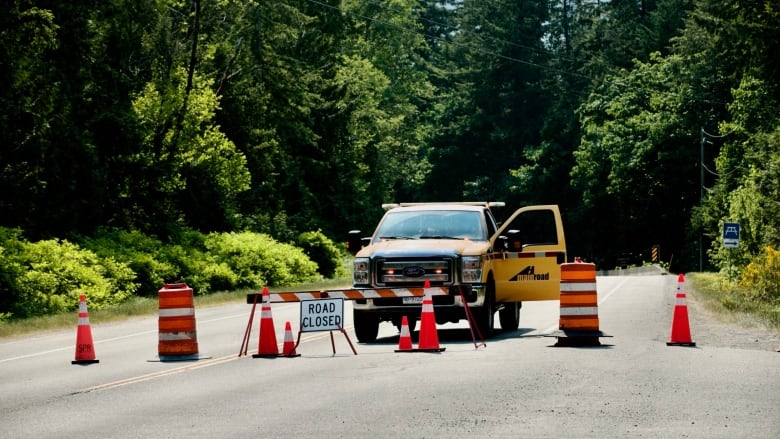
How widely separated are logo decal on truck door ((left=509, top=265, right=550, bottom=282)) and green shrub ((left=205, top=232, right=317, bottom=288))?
26177 mm

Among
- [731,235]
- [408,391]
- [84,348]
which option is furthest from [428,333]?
[731,235]

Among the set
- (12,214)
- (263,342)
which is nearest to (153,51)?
(12,214)

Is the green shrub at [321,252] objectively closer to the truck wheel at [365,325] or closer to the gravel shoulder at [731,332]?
the gravel shoulder at [731,332]

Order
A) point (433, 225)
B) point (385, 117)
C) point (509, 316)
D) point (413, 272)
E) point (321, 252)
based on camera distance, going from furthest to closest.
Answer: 1. point (385, 117)
2. point (321, 252)
3. point (509, 316)
4. point (433, 225)
5. point (413, 272)

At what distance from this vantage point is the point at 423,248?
846 inches

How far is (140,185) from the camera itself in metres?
46.6

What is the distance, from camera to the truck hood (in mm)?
21328

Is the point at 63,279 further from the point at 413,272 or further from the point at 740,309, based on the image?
the point at 740,309

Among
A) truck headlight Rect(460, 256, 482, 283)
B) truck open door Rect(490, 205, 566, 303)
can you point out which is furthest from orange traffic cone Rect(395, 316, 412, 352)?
truck open door Rect(490, 205, 566, 303)

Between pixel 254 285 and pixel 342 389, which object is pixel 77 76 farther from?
pixel 342 389

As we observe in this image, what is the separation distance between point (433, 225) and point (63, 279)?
1496cm

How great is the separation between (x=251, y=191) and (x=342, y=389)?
47630mm

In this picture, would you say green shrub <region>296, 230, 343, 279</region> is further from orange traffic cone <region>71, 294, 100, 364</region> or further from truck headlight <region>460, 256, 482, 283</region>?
orange traffic cone <region>71, 294, 100, 364</region>

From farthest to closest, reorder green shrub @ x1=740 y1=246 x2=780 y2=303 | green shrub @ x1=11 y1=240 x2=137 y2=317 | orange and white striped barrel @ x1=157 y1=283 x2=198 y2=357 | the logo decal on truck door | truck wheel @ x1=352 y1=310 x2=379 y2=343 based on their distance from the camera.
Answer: green shrub @ x1=11 y1=240 x2=137 y2=317, green shrub @ x1=740 y1=246 x2=780 y2=303, the logo decal on truck door, truck wheel @ x1=352 y1=310 x2=379 y2=343, orange and white striped barrel @ x1=157 y1=283 x2=198 y2=357
